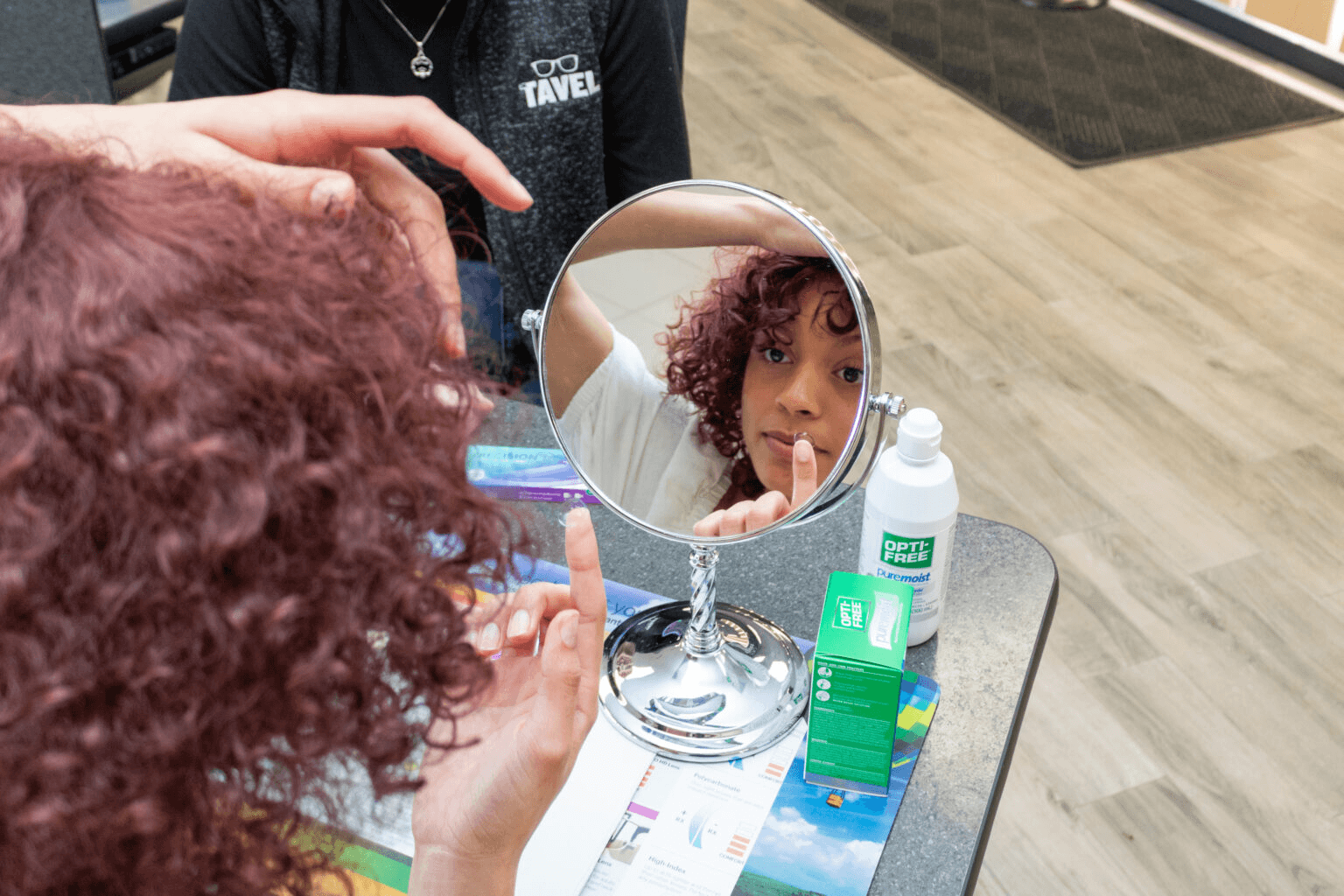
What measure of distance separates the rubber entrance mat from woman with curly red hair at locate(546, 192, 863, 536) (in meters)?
2.53

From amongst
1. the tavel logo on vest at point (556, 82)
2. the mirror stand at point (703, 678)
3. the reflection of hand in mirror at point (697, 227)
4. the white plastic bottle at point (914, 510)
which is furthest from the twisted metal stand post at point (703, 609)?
the tavel logo on vest at point (556, 82)

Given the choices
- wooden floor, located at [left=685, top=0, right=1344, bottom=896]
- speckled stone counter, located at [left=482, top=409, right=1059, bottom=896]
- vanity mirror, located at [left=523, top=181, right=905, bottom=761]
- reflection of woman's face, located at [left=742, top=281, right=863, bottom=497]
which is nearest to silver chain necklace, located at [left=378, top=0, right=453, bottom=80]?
speckled stone counter, located at [left=482, top=409, right=1059, bottom=896]

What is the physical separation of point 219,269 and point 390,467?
98 millimetres

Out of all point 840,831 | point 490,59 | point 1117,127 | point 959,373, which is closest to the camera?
point 840,831

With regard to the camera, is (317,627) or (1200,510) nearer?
(317,627)

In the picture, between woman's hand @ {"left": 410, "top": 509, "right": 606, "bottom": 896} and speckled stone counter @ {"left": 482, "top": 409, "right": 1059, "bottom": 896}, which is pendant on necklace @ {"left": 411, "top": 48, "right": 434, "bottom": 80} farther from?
woman's hand @ {"left": 410, "top": 509, "right": 606, "bottom": 896}

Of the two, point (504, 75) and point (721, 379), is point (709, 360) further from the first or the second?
point (504, 75)

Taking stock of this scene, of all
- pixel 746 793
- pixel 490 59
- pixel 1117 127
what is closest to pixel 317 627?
pixel 746 793

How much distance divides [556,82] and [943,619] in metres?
→ 0.79

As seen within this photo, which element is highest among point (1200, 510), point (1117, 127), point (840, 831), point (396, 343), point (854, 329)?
point (396, 343)

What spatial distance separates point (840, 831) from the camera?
706mm

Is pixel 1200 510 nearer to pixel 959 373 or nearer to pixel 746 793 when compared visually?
pixel 959 373

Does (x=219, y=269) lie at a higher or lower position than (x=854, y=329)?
higher

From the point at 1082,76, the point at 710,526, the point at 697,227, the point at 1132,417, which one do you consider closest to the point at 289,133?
the point at 697,227
